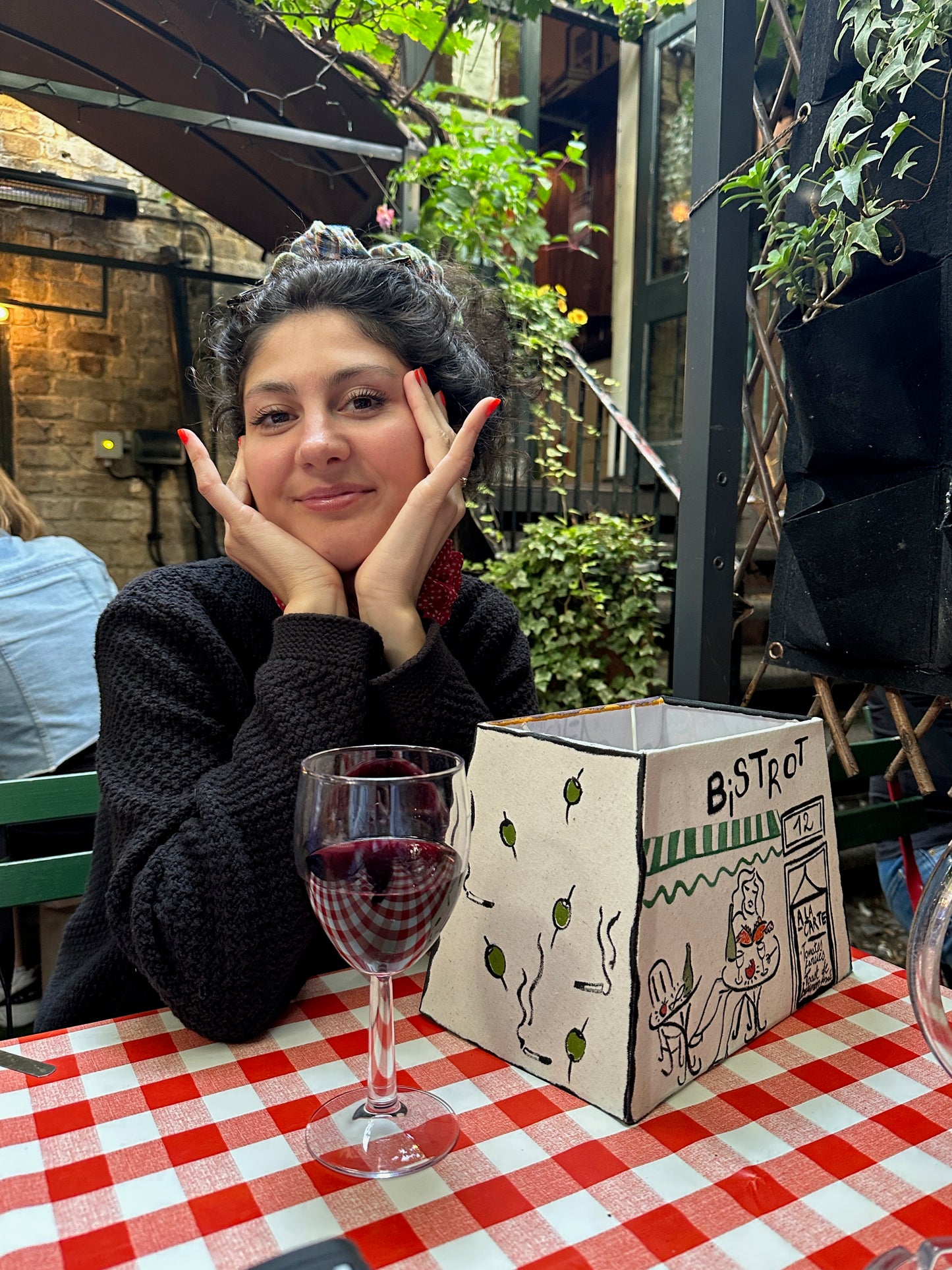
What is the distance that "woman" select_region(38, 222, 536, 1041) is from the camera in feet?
2.60

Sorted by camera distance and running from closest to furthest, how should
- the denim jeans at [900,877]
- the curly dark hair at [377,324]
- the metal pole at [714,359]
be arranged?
the curly dark hair at [377,324] < the metal pole at [714,359] < the denim jeans at [900,877]

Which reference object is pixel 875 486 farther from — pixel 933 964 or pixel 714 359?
pixel 933 964

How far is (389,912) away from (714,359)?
3.34 feet

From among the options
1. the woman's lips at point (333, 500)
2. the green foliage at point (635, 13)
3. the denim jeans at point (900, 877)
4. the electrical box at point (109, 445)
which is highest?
the green foliage at point (635, 13)

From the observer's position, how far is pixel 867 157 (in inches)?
38.3

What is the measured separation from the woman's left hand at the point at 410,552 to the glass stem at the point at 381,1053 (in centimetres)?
49

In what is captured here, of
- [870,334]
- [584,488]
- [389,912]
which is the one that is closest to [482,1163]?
[389,912]

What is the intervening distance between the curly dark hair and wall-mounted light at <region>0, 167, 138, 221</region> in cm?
416

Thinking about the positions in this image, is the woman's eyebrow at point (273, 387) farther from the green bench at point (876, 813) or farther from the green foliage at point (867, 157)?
the green bench at point (876, 813)

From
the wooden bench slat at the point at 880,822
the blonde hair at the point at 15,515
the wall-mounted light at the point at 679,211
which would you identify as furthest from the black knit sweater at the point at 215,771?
the wall-mounted light at the point at 679,211

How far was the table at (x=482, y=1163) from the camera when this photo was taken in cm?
51

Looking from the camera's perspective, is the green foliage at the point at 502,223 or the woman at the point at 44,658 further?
the green foliage at the point at 502,223

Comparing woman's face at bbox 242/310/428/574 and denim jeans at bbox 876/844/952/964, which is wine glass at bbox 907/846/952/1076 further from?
denim jeans at bbox 876/844/952/964

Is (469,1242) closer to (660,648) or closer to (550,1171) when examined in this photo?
(550,1171)
